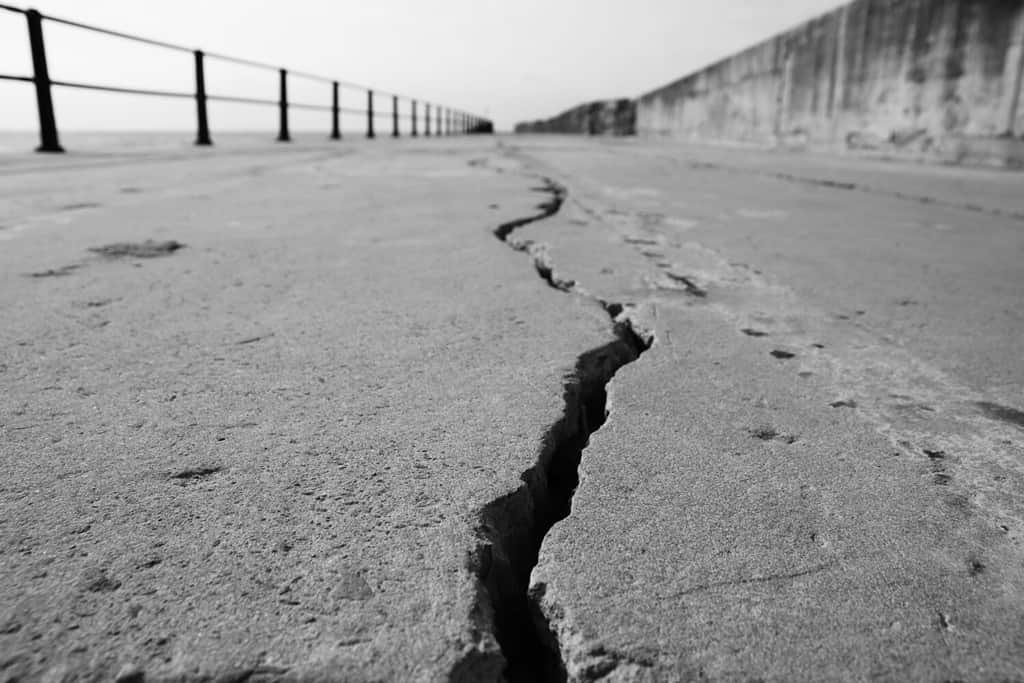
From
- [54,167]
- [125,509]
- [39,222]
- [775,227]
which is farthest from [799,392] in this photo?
[54,167]

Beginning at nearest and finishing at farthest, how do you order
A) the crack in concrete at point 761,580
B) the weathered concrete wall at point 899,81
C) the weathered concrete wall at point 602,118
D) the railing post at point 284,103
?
1. the crack in concrete at point 761,580
2. the weathered concrete wall at point 899,81
3. the railing post at point 284,103
4. the weathered concrete wall at point 602,118

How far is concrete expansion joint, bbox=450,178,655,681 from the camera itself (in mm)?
555

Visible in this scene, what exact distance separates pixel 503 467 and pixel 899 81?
7.30 m

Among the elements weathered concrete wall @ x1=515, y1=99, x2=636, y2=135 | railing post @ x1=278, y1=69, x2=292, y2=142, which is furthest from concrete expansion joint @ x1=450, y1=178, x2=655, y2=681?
weathered concrete wall @ x1=515, y1=99, x2=636, y2=135

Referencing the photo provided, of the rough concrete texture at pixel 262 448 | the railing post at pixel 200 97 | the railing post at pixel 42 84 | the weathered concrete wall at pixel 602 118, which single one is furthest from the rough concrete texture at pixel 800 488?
the weathered concrete wall at pixel 602 118

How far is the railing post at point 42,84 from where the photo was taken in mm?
4832

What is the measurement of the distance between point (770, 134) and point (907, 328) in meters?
9.32

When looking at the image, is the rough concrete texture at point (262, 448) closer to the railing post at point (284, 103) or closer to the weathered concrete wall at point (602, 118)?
the railing post at point (284, 103)

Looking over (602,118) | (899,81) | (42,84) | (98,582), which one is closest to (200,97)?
(42,84)

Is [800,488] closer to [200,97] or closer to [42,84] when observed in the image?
[42,84]

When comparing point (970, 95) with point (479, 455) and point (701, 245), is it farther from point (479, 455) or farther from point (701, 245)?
point (479, 455)

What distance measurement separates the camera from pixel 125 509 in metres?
0.68

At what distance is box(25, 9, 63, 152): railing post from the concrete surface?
4188 mm

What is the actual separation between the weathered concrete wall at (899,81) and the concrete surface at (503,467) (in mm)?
4507
